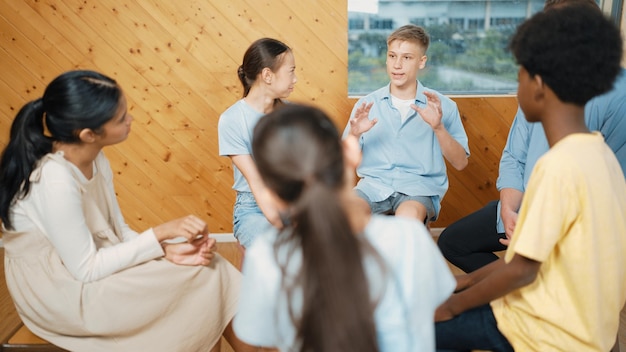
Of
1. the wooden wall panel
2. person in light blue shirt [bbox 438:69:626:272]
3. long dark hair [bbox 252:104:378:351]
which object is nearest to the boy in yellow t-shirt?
long dark hair [bbox 252:104:378:351]

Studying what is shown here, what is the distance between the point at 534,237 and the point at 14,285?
1.23m

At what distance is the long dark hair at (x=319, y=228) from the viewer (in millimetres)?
917

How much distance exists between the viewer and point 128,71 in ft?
9.84

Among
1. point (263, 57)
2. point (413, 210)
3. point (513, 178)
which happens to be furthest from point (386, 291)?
point (263, 57)

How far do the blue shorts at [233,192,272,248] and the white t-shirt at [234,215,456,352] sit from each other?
100cm

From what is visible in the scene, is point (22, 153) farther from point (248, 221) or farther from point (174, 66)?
point (174, 66)

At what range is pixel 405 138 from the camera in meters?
2.38

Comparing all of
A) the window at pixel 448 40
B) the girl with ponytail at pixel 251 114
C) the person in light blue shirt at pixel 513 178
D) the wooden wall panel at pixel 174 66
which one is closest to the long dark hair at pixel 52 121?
the girl with ponytail at pixel 251 114

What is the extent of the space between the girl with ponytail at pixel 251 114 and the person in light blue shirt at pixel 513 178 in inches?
27.2

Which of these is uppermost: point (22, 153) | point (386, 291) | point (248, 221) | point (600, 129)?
A: point (600, 129)

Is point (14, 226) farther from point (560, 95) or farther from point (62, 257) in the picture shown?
point (560, 95)

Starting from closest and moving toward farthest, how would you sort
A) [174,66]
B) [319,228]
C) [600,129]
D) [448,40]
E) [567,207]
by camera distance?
1. [319,228]
2. [567,207]
3. [600,129]
4. [174,66]
5. [448,40]

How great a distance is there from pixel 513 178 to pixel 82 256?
140 centimetres

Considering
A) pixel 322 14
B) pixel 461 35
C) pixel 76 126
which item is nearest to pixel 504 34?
pixel 461 35
